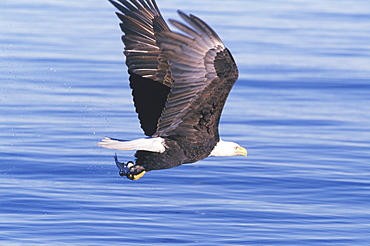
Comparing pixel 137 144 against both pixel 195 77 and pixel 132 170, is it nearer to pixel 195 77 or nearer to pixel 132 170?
pixel 132 170

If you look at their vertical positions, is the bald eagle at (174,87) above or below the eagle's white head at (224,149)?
above

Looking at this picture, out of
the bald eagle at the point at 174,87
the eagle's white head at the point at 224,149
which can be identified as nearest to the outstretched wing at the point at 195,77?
the bald eagle at the point at 174,87

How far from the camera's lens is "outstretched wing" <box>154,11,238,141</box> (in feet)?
18.8

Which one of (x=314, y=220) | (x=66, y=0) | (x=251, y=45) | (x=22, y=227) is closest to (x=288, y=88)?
(x=251, y=45)

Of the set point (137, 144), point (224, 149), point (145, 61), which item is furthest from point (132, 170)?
point (145, 61)

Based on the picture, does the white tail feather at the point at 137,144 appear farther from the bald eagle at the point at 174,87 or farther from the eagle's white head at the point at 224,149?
the eagle's white head at the point at 224,149

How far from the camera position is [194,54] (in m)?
5.86

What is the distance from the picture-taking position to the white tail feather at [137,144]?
6.24 meters

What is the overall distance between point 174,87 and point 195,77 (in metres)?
0.17

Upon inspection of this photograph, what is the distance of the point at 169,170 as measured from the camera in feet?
31.8

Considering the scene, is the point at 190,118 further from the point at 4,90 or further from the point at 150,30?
the point at 4,90

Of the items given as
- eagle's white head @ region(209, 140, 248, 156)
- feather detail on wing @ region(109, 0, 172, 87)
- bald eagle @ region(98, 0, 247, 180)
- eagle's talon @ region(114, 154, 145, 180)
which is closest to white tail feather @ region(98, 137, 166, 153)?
bald eagle @ region(98, 0, 247, 180)

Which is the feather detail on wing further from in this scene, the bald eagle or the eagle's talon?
the eagle's talon

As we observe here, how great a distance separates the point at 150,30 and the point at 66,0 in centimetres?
1381
